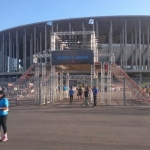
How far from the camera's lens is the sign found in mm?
22844

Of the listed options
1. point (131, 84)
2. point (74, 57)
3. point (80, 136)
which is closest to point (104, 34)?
point (131, 84)

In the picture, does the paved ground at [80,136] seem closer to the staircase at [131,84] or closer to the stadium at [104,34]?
the staircase at [131,84]

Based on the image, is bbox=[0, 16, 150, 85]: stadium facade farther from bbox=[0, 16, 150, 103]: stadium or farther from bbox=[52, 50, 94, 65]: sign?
bbox=[52, 50, 94, 65]: sign

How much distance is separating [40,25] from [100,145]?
67.3m

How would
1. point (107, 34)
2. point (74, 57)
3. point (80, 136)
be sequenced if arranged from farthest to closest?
point (107, 34) < point (74, 57) < point (80, 136)

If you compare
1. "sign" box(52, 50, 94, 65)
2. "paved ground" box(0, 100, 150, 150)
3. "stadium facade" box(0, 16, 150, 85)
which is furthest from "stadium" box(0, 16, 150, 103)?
"paved ground" box(0, 100, 150, 150)

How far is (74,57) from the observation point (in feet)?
75.1

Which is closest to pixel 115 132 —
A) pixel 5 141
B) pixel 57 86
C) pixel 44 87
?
pixel 5 141

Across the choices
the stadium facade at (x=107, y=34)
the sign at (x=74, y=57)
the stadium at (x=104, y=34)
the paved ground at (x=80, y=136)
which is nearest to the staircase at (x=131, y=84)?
the sign at (x=74, y=57)

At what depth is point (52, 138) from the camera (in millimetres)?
8234

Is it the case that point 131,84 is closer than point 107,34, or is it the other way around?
point 131,84

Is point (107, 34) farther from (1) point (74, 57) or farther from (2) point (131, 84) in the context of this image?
(1) point (74, 57)

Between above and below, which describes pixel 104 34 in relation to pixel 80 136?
above

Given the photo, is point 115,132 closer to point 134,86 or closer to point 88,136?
point 88,136
